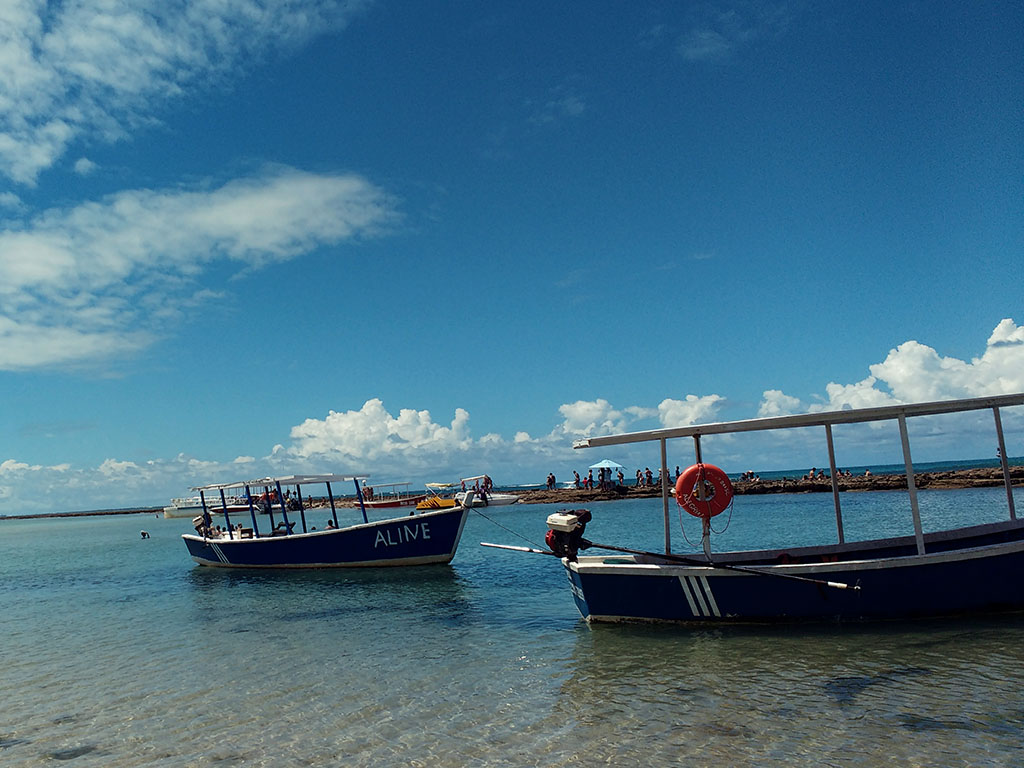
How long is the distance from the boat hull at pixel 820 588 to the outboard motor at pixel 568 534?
1.34 feet

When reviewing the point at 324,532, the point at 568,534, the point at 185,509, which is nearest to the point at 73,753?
the point at 568,534

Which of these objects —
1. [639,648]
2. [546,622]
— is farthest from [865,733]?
[546,622]

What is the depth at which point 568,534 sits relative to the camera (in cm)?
1188

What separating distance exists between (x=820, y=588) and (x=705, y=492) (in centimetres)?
214

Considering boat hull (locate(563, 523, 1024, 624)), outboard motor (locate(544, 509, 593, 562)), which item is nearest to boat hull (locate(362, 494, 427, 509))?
outboard motor (locate(544, 509, 593, 562))

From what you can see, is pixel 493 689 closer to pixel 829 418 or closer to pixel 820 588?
pixel 820 588

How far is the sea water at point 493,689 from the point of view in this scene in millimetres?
7117

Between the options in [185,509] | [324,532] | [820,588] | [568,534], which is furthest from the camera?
[185,509]

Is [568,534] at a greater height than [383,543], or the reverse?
[568,534]

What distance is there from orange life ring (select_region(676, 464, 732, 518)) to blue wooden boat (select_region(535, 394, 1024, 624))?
16 millimetres

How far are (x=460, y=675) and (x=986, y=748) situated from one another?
6248 millimetres

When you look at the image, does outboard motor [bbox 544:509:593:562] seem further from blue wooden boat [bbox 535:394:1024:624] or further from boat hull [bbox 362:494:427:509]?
boat hull [bbox 362:494:427:509]

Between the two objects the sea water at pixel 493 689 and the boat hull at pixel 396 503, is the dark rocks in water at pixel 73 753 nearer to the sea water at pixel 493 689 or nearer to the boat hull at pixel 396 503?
the sea water at pixel 493 689

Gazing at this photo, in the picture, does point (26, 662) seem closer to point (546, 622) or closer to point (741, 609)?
point (546, 622)
